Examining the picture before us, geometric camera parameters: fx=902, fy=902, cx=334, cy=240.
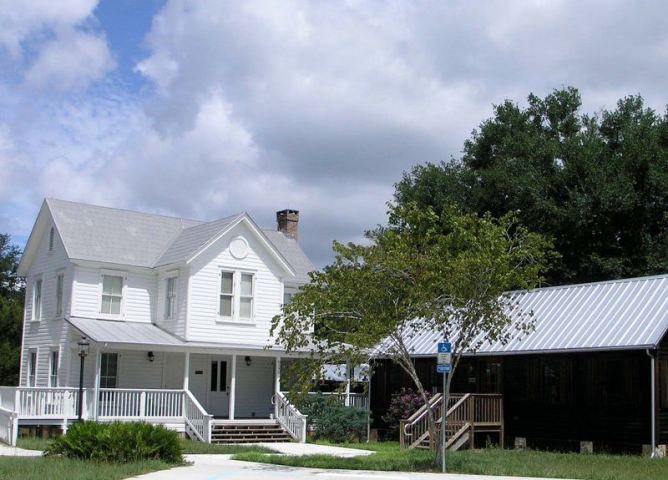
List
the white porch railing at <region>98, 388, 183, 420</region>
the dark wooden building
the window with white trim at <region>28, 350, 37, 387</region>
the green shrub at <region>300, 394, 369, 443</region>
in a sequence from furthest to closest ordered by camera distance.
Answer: the window with white trim at <region>28, 350, 37, 387</region>
the green shrub at <region>300, 394, 369, 443</region>
the white porch railing at <region>98, 388, 183, 420</region>
the dark wooden building

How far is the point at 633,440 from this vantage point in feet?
82.1

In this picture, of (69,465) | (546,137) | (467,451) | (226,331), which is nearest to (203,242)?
(226,331)

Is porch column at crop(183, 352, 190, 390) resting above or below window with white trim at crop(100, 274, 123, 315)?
below

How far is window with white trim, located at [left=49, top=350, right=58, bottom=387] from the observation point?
33.0 meters

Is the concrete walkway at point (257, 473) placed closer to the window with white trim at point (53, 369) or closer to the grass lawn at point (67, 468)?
the grass lawn at point (67, 468)

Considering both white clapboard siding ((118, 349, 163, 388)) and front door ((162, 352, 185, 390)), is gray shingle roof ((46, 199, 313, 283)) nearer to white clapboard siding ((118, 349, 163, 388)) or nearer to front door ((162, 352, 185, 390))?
white clapboard siding ((118, 349, 163, 388))

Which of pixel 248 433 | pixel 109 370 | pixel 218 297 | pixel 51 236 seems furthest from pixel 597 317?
pixel 51 236

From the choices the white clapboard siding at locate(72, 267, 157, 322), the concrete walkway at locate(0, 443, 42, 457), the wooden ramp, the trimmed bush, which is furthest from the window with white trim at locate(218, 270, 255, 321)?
the concrete walkway at locate(0, 443, 42, 457)

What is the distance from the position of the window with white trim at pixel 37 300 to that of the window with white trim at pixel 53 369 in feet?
6.88

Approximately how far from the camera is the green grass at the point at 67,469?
55.6ft

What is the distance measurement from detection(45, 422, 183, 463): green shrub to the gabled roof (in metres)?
12.5

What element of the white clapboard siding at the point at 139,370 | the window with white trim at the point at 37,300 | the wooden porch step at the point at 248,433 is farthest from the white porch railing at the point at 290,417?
the window with white trim at the point at 37,300

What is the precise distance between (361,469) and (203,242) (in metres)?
14.7

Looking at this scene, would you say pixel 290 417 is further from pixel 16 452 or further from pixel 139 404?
pixel 16 452
